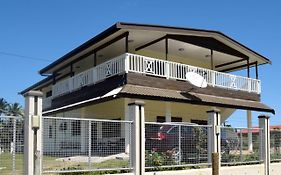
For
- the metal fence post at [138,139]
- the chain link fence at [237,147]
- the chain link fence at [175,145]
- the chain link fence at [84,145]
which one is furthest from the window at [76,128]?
the chain link fence at [237,147]

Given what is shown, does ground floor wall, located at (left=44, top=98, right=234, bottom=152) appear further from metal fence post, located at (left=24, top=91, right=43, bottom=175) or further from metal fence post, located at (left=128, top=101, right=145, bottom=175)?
metal fence post, located at (left=24, top=91, right=43, bottom=175)

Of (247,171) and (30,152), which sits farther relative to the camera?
(247,171)

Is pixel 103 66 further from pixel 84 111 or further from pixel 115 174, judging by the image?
pixel 115 174

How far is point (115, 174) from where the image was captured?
10305mm

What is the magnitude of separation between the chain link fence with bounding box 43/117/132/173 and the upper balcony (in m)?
7.45

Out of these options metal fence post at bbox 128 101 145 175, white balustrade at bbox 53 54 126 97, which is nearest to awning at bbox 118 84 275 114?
white balustrade at bbox 53 54 126 97

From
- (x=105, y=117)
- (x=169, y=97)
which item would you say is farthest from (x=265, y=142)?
(x=105, y=117)

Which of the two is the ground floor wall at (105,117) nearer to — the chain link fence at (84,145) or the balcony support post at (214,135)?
the chain link fence at (84,145)

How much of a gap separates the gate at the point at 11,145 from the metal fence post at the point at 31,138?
0.57ft

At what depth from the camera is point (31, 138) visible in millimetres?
8875

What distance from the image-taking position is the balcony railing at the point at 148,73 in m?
18.5

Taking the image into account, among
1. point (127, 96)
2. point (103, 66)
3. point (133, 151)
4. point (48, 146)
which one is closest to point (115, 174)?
point (133, 151)

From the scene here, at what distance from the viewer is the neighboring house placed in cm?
1859

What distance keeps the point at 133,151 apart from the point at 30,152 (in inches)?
119
